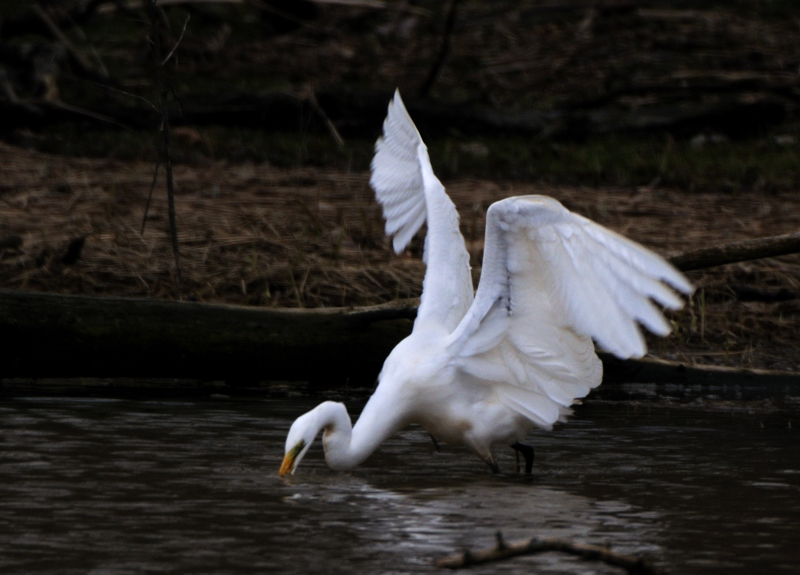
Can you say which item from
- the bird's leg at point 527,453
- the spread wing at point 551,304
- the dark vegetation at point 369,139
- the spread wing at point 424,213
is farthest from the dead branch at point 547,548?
the dark vegetation at point 369,139

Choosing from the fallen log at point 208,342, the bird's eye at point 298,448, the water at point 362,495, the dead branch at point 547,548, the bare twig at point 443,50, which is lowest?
the water at point 362,495

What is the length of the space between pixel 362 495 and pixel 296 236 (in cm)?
450

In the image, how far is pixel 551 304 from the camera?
5.38 m

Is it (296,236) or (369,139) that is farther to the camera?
(369,139)

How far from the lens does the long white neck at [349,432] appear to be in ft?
17.3

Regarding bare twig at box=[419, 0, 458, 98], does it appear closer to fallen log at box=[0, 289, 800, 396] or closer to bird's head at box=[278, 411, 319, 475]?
fallen log at box=[0, 289, 800, 396]

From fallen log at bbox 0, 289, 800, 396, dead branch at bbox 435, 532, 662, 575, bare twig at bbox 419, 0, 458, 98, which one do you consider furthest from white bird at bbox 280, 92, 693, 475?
bare twig at bbox 419, 0, 458, 98

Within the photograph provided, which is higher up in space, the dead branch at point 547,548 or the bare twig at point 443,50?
the bare twig at point 443,50

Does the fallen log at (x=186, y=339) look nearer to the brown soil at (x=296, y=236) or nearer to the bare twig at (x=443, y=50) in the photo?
the brown soil at (x=296, y=236)

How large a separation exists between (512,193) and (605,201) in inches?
32.0

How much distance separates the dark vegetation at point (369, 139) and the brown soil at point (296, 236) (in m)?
0.02

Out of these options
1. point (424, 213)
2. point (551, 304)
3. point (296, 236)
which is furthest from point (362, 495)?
point (296, 236)

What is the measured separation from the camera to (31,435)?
5859 mm

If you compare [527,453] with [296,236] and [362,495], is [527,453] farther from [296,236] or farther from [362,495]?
[296,236]
